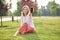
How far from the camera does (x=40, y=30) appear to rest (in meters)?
1.91

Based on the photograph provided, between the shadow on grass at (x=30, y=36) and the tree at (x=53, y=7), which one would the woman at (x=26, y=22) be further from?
the tree at (x=53, y=7)

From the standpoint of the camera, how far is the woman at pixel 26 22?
1923mm

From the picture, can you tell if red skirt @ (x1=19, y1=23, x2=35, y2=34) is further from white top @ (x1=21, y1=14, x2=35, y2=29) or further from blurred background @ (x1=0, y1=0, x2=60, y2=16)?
blurred background @ (x1=0, y1=0, x2=60, y2=16)

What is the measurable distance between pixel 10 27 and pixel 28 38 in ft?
0.92

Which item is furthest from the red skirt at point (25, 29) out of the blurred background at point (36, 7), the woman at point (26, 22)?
the blurred background at point (36, 7)

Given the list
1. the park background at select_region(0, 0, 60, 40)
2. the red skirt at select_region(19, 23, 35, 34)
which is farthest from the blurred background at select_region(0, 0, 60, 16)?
the red skirt at select_region(19, 23, 35, 34)

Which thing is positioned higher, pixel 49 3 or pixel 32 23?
pixel 49 3

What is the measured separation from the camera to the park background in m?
1.89

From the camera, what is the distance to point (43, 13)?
6.34 ft

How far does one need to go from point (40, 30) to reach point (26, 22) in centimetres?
21

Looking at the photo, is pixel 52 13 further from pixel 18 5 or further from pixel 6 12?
pixel 6 12

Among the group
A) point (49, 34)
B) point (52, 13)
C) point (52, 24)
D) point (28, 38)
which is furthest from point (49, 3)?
point (28, 38)

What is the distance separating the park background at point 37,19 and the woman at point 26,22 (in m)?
0.04

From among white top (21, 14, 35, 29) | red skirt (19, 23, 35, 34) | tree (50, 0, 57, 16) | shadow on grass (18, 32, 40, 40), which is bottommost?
shadow on grass (18, 32, 40, 40)
